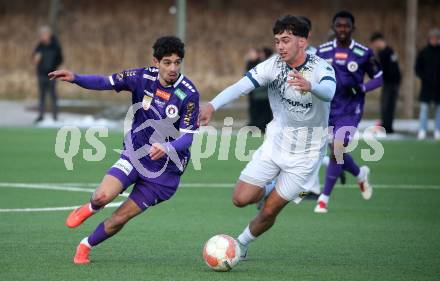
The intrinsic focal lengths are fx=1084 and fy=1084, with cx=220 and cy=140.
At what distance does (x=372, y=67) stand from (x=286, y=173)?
445 cm

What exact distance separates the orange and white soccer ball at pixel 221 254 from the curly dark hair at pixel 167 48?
5.53ft

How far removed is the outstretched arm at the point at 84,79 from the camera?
9602mm

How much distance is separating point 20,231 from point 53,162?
780 centimetres

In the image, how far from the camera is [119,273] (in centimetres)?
921

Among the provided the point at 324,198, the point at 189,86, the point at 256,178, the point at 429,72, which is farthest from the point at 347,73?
the point at 429,72

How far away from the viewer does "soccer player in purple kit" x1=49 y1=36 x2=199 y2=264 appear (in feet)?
31.4

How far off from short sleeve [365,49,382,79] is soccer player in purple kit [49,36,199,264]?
4773mm

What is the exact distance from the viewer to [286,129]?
10211 millimetres

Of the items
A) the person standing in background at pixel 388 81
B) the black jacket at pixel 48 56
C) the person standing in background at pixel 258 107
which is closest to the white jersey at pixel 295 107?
the person standing in background at pixel 388 81

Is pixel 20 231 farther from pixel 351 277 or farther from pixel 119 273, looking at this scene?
pixel 351 277

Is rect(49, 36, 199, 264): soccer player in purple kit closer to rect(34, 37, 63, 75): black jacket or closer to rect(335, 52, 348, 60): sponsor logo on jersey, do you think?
rect(335, 52, 348, 60): sponsor logo on jersey

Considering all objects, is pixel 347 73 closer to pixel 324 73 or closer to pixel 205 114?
pixel 324 73

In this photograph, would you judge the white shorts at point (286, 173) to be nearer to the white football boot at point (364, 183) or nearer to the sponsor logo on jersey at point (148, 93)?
the sponsor logo on jersey at point (148, 93)

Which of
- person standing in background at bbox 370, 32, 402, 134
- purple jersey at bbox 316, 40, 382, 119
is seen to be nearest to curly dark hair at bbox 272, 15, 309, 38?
purple jersey at bbox 316, 40, 382, 119
